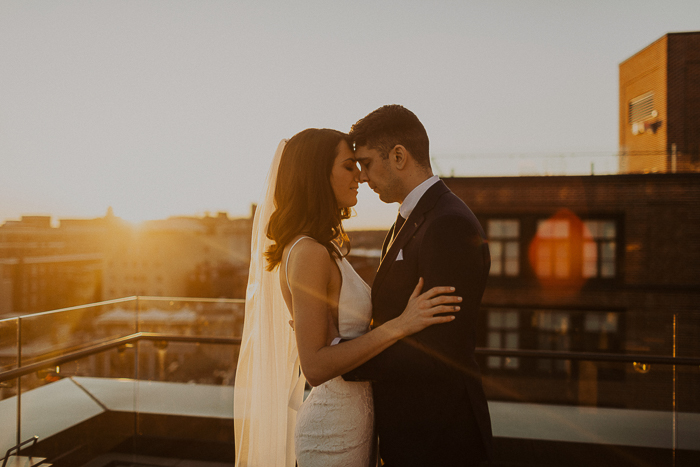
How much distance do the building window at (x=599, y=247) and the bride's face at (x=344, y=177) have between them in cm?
1495

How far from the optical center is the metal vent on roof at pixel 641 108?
20828 mm

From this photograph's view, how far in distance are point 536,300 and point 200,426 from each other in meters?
13.1

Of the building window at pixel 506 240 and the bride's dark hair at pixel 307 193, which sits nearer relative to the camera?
the bride's dark hair at pixel 307 193

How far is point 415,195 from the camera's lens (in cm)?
185

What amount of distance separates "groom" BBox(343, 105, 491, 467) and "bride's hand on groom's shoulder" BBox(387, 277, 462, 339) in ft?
0.12

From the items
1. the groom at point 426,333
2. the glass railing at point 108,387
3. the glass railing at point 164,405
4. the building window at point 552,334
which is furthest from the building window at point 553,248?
the groom at point 426,333

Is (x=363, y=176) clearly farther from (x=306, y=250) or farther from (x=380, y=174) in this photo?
(x=306, y=250)

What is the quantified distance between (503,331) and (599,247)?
164 inches

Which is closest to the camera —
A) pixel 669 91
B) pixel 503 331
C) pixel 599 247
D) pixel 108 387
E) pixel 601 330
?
pixel 108 387

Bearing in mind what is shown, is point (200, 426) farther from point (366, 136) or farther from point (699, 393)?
point (699, 393)

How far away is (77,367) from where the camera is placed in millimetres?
3832

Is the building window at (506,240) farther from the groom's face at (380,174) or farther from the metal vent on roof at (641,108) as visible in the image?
the groom's face at (380,174)

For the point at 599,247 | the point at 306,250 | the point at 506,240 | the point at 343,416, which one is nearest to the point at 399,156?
the point at 306,250

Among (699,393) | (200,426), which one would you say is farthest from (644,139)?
(200,426)
